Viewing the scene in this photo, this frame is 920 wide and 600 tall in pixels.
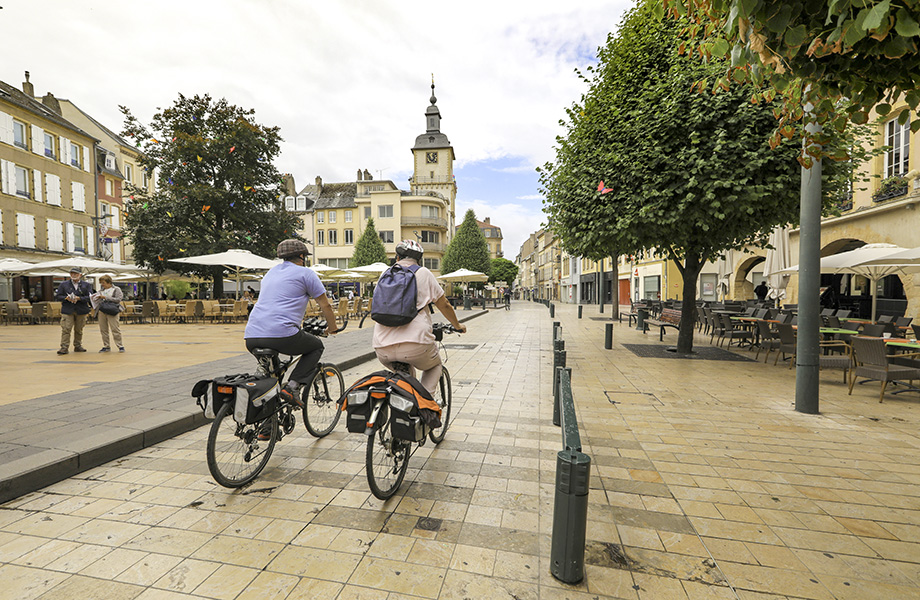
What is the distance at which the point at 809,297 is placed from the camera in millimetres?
5754

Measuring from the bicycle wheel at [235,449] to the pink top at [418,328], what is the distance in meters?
1.14

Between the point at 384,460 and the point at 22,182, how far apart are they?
3425cm

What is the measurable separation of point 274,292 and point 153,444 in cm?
215

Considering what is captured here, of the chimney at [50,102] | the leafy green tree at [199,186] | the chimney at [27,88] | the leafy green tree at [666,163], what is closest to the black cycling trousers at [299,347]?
the leafy green tree at [666,163]

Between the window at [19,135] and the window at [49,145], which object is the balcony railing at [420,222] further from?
the window at [19,135]

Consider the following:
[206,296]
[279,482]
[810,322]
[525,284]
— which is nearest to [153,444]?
[279,482]

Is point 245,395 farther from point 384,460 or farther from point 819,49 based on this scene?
point 819,49

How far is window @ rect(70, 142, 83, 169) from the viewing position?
29.6 metres

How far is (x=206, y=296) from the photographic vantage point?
30969 millimetres

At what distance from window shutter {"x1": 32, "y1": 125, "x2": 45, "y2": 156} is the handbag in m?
25.3

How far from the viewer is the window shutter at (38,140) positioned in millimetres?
26500

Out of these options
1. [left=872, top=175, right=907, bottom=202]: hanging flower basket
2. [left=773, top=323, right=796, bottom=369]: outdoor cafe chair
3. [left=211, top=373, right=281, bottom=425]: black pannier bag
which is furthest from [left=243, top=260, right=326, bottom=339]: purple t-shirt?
[left=872, top=175, right=907, bottom=202]: hanging flower basket

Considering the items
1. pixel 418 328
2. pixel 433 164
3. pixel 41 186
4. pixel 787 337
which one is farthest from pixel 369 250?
pixel 418 328

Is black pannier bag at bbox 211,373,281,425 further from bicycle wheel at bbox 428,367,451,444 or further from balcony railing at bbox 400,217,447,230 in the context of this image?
balcony railing at bbox 400,217,447,230
